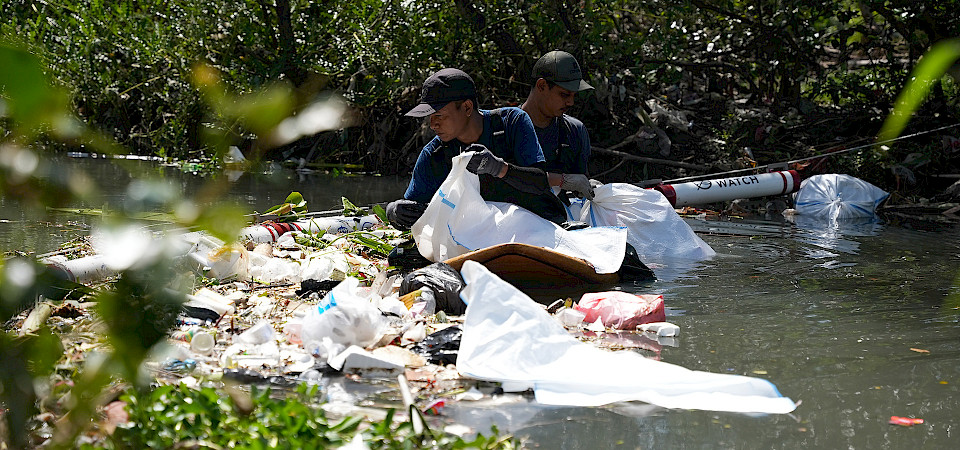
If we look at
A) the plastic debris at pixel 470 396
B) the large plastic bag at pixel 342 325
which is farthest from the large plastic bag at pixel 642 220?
the plastic debris at pixel 470 396

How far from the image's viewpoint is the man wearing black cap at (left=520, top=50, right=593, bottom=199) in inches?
202

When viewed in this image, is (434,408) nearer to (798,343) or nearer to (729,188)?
(798,343)

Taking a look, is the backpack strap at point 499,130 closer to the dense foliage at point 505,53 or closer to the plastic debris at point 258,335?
the plastic debris at point 258,335

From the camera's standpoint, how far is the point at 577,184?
5.06 meters

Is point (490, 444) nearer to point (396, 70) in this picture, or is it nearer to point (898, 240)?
point (898, 240)

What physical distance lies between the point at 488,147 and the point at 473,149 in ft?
0.97

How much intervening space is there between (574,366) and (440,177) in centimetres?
238

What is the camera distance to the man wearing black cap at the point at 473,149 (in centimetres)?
439

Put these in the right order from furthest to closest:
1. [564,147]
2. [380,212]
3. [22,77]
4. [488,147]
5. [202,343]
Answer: [380,212], [564,147], [488,147], [202,343], [22,77]

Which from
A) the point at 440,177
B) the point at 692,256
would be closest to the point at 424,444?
the point at 440,177

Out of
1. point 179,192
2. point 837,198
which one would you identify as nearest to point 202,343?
point 179,192

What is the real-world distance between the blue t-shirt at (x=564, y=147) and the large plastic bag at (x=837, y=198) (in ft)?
10.6

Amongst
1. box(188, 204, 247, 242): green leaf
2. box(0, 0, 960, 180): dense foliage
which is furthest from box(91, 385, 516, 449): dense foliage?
box(0, 0, 960, 180): dense foliage

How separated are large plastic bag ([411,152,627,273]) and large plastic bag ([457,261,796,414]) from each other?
157cm
